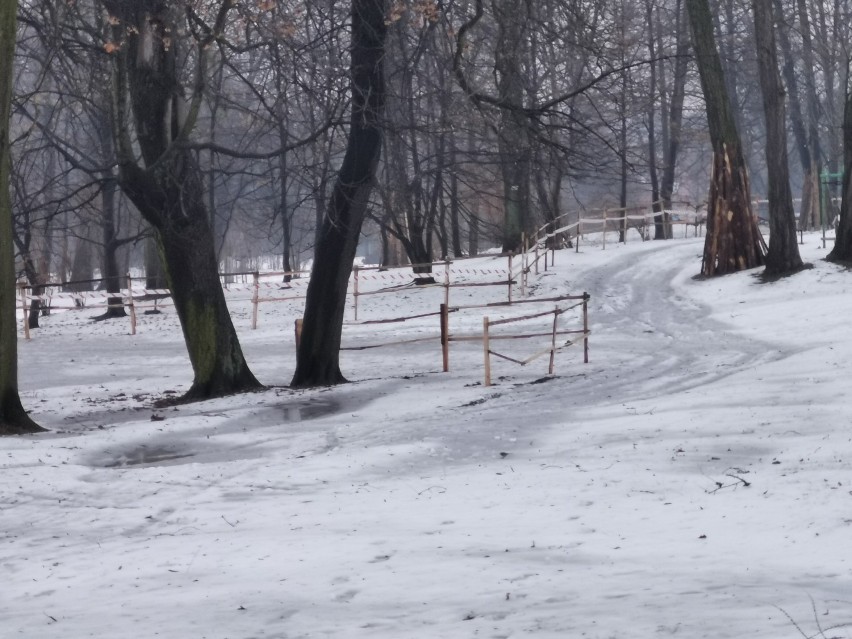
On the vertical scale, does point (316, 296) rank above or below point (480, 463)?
above

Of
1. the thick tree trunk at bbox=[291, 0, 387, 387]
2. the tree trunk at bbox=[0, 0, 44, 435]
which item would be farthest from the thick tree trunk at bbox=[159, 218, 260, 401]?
the tree trunk at bbox=[0, 0, 44, 435]

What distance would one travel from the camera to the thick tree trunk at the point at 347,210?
45.1ft

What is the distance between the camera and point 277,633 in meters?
5.05

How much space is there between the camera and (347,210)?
48.2 ft

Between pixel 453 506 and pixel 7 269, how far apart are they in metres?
5.95

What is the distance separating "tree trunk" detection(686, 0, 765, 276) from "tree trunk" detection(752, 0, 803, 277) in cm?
119

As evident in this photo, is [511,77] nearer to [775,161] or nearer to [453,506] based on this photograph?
[453,506]

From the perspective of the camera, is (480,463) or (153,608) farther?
(480,463)

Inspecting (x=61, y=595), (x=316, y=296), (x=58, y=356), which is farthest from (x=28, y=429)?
(x=58, y=356)

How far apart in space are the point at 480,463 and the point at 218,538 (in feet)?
10.1

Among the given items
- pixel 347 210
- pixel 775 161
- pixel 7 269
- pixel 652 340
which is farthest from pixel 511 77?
pixel 775 161

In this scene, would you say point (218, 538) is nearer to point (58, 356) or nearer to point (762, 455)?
point (762, 455)

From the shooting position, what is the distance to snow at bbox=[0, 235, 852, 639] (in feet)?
17.1

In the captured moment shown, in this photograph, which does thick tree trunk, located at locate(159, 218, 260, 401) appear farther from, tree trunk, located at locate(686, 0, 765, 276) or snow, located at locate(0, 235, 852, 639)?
tree trunk, located at locate(686, 0, 765, 276)
